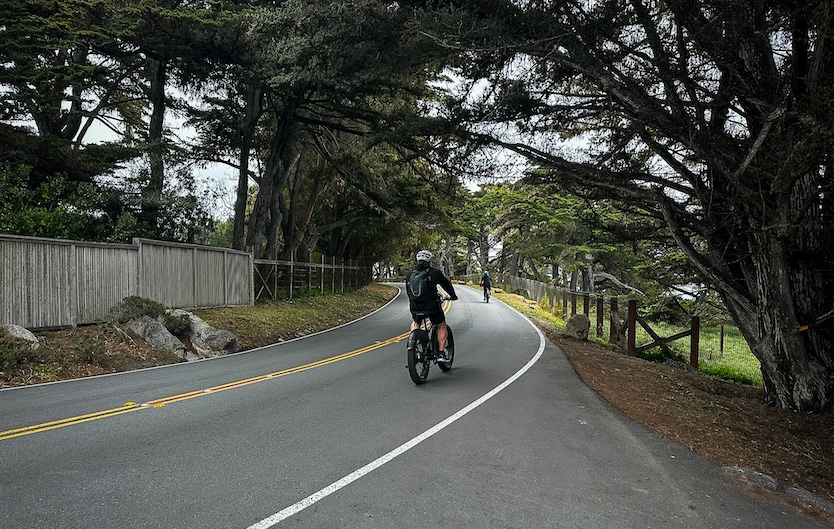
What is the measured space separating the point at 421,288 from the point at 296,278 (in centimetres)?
1665

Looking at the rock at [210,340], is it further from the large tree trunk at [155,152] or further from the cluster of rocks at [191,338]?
the large tree trunk at [155,152]

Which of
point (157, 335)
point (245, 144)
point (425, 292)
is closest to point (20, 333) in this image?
point (157, 335)

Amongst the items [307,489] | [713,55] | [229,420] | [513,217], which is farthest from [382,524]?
[513,217]

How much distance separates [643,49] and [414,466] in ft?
25.7

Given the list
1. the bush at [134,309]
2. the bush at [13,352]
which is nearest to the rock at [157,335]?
the bush at [134,309]

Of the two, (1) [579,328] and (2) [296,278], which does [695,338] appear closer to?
(1) [579,328]

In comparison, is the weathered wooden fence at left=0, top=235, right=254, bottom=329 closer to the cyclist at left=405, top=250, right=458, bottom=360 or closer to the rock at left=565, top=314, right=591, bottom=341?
the cyclist at left=405, top=250, right=458, bottom=360

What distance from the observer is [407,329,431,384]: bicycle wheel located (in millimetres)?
7550

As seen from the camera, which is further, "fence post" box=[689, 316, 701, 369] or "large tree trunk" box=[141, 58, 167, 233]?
"large tree trunk" box=[141, 58, 167, 233]

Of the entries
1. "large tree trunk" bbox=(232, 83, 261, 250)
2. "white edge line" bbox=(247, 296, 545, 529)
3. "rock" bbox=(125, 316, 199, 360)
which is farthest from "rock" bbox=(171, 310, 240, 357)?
"large tree trunk" bbox=(232, 83, 261, 250)

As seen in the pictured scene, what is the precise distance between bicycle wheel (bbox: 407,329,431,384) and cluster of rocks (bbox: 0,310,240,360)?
19.8 ft

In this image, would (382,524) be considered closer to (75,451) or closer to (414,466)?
(414,466)

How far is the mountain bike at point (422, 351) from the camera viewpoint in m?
7.56

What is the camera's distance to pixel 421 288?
785 centimetres
